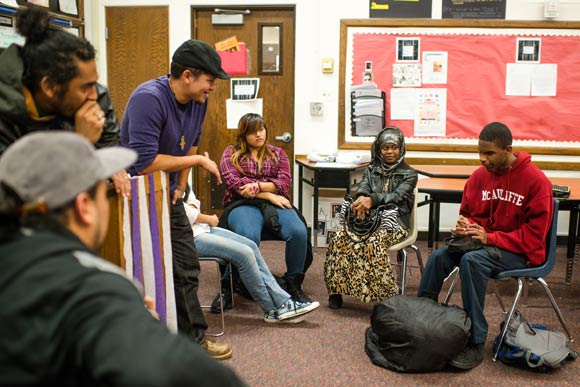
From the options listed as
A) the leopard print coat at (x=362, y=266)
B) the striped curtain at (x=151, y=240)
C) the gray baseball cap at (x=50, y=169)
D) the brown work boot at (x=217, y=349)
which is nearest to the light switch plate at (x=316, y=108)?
the leopard print coat at (x=362, y=266)

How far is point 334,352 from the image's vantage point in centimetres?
293

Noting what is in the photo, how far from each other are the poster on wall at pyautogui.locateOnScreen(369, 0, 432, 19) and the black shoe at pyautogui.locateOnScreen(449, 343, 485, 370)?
3.15 meters

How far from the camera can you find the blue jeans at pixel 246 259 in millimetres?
3150

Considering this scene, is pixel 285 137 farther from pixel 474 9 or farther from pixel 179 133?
pixel 179 133

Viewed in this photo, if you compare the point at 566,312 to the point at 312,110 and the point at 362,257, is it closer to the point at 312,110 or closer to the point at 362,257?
the point at 362,257

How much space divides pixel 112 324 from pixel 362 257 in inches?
105

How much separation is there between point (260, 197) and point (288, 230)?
29cm

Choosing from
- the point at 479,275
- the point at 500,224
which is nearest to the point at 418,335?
the point at 479,275

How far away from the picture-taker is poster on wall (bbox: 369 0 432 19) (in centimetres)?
510

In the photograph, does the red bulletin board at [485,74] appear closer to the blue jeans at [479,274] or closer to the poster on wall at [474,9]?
the poster on wall at [474,9]

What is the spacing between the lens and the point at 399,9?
5.12 m

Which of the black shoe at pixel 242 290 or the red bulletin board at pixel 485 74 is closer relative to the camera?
the black shoe at pixel 242 290

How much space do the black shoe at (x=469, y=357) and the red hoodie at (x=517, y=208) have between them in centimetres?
48

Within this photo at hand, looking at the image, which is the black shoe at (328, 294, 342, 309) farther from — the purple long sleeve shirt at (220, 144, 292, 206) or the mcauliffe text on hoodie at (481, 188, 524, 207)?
the mcauliffe text on hoodie at (481, 188, 524, 207)
